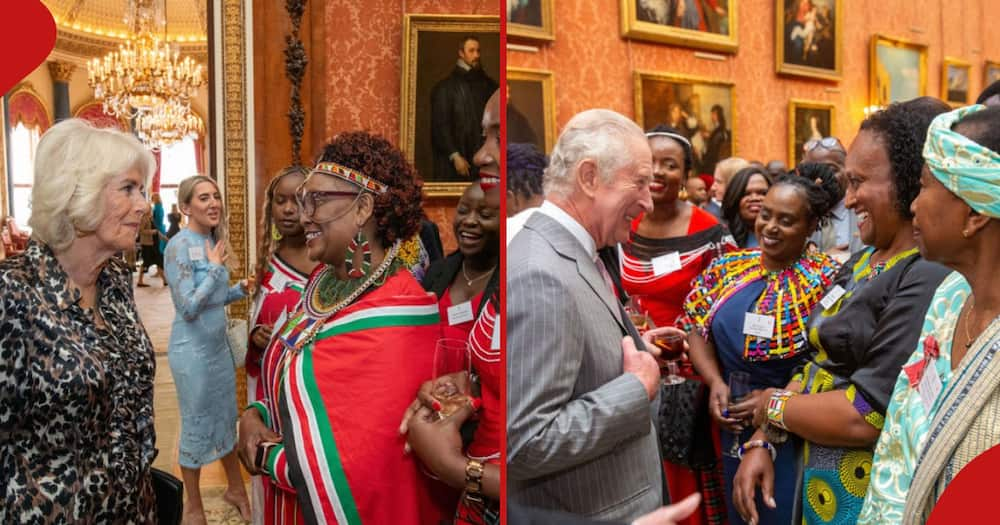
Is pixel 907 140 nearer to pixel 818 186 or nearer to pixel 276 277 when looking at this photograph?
pixel 818 186

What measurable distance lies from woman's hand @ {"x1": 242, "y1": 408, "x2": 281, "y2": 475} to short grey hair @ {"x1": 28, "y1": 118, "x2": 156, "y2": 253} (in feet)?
1.39

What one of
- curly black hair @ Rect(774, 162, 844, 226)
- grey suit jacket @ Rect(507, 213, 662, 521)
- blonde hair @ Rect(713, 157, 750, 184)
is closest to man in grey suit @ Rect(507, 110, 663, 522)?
grey suit jacket @ Rect(507, 213, 662, 521)

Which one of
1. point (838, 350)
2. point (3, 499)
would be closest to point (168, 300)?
point (3, 499)

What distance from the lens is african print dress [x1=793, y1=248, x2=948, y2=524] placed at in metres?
1.36

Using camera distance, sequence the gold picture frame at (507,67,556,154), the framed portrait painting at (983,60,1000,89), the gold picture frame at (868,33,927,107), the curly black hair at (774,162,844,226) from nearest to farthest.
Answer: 1. the gold picture frame at (507,67,556,154)
2. the framed portrait painting at (983,60,1000,89)
3. the gold picture frame at (868,33,927,107)
4. the curly black hair at (774,162,844,226)

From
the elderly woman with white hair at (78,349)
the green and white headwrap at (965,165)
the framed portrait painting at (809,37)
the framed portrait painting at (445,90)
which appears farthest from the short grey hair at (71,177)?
the framed portrait painting at (809,37)

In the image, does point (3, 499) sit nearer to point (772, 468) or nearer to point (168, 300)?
point (168, 300)

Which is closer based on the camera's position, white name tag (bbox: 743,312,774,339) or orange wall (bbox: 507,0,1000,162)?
orange wall (bbox: 507,0,1000,162)

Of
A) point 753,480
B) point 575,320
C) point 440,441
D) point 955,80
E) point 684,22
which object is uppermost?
point 684,22

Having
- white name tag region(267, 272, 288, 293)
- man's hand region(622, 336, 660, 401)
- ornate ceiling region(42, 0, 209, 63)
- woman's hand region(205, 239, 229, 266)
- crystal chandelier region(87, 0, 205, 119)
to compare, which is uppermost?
ornate ceiling region(42, 0, 209, 63)

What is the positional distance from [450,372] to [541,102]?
0.46 m

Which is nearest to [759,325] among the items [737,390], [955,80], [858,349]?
[737,390]

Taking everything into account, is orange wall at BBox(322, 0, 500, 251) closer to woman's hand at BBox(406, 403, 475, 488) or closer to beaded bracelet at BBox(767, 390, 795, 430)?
woman's hand at BBox(406, 403, 475, 488)

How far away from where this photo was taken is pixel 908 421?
1207 millimetres
